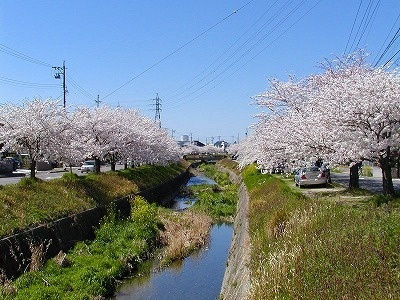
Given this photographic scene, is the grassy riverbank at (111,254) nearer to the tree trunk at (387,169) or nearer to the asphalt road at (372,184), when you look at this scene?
the tree trunk at (387,169)

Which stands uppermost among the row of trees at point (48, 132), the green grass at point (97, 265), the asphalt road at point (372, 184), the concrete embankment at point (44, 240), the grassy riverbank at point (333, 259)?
the row of trees at point (48, 132)

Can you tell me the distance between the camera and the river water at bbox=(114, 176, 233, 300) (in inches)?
594

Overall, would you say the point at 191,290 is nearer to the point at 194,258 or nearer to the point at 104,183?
the point at 194,258

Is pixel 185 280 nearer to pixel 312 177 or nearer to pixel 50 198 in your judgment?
pixel 50 198

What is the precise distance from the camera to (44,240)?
51.4ft

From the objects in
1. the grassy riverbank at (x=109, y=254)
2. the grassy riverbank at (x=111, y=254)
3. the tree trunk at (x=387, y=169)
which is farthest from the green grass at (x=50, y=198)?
the tree trunk at (x=387, y=169)

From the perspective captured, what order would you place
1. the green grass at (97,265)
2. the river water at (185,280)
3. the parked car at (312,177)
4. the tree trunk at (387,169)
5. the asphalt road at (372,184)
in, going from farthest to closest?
the parked car at (312,177), the asphalt road at (372,184), the tree trunk at (387,169), the river water at (185,280), the green grass at (97,265)

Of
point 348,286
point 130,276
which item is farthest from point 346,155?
point 348,286

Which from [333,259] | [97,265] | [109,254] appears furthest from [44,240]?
[333,259]

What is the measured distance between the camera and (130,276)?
16.5 meters

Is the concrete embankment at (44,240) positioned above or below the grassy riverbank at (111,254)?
above

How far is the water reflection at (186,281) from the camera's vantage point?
15102mm

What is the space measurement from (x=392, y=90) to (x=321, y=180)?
43.8 feet

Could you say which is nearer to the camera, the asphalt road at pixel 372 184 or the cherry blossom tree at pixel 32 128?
the cherry blossom tree at pixel 32 128
